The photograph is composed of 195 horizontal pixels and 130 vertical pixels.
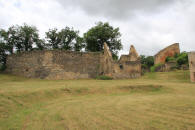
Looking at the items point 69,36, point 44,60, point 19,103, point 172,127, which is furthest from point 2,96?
point 69,36

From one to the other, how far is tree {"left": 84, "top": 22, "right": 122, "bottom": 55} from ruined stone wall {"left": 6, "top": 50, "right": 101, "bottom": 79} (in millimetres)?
12961

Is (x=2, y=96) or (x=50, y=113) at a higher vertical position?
(x=2, y=96)

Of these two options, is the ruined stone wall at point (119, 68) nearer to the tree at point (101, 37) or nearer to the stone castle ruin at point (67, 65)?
the stone castle ruin at point (67, 65)

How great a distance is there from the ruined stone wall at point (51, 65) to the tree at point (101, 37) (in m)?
13.0

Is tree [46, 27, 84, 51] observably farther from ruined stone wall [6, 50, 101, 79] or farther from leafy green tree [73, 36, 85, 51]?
ruined stone wall [6, 50, 101, 79]

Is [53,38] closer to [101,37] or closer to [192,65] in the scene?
[101,37]

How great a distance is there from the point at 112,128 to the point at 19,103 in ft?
15.7

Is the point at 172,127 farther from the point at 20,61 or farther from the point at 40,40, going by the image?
the point at 40,40

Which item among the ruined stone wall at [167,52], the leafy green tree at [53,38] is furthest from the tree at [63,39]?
the ruined stone wall at [167,52]

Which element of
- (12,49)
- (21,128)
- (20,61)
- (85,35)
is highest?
(85,35)

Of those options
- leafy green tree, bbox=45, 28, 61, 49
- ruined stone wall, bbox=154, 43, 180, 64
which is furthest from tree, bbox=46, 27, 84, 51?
ruined stone wall, bbox=154, 43, 180, 64

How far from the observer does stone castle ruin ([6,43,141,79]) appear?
17469mm

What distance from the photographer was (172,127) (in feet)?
13.0

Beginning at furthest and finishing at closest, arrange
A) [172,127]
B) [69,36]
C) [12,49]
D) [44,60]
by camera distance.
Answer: [69,36] → [12,49] → [44,60] → [172,127]
